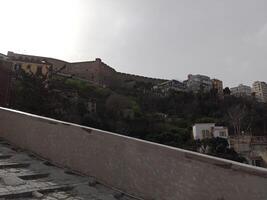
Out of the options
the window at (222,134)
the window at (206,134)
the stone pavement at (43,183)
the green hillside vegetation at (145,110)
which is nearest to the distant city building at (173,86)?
the green hillside vegetation at (145,110)

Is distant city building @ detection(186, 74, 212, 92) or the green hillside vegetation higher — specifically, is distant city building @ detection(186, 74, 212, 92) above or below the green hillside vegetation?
above

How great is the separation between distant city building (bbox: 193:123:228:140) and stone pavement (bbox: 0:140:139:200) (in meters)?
41.2

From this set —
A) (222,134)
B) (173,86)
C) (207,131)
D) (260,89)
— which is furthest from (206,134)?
(260,89)

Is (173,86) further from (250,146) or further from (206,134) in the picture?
(250,146)

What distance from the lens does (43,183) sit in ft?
15.6

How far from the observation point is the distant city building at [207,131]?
47250 mm

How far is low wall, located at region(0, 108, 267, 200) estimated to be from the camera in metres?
3.58

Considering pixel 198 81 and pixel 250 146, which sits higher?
pixel 198 81

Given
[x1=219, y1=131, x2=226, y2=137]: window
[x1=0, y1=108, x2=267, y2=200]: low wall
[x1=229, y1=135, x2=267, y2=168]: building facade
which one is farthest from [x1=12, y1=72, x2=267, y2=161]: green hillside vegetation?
[x1=0, y1=108, x2=267, y2=200]: low wall

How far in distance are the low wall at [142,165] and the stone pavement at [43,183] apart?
7.3 inches

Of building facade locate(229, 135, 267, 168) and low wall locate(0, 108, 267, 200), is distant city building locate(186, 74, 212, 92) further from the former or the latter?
low wall locate(0, 108, 267, 200)

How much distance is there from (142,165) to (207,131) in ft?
147

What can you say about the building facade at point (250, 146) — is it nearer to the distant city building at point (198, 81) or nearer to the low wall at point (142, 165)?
the low wall at point (142, 165)

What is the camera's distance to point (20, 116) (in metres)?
7.01
